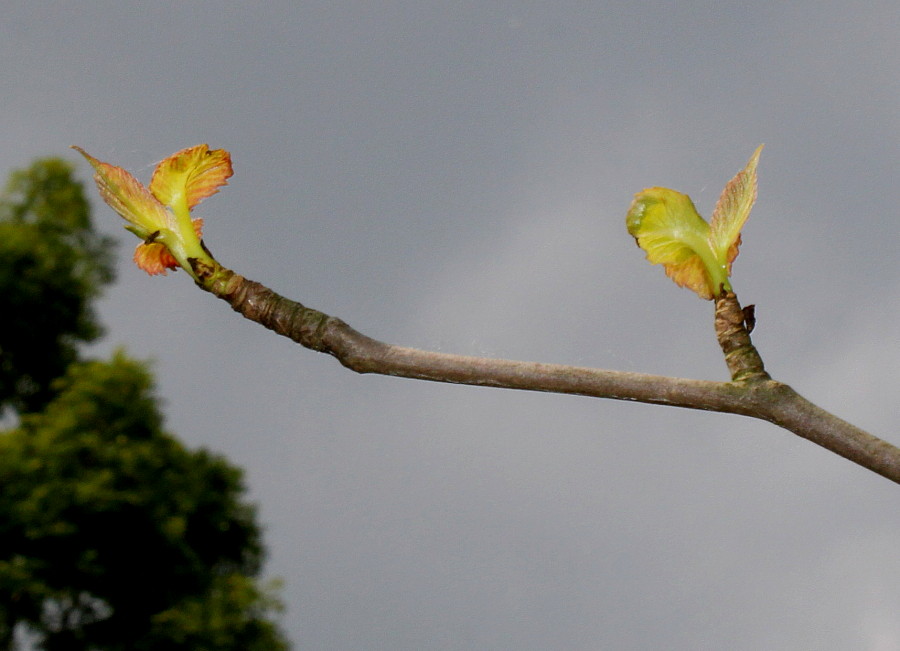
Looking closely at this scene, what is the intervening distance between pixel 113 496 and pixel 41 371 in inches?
73.4

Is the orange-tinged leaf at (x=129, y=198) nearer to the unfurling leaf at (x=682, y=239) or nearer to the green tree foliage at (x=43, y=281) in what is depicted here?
the unfurling leaf at (x=682, y=239)

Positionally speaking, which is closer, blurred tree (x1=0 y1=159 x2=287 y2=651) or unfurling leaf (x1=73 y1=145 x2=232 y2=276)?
unfurling leaf (x1=73 y1=145 x2=232 y2=276)

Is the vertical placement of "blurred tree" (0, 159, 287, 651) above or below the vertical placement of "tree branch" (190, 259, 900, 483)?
above

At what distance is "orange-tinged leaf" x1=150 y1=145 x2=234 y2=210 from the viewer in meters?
0.65

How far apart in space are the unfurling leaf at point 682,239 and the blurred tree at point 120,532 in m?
4.95

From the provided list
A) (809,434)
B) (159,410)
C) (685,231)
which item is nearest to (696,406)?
(809,434)

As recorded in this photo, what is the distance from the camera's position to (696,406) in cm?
52

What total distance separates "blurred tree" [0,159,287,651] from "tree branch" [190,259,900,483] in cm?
494

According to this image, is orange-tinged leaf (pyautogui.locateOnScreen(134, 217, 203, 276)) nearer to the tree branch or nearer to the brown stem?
the tree branch

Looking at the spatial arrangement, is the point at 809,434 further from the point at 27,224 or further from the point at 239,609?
the point at 27,224

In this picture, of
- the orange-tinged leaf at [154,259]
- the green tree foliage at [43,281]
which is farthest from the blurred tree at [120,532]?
the orange-tinged leaf at [154,259]

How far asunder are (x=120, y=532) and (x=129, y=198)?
537 cm

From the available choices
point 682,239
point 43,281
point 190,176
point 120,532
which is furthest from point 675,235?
point 43,281

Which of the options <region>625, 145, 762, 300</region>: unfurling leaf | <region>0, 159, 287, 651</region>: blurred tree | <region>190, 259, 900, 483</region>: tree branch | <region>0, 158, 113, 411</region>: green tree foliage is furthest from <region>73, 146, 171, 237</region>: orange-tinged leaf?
<region>0, 158, 113, 411</region>: green tree foliage
